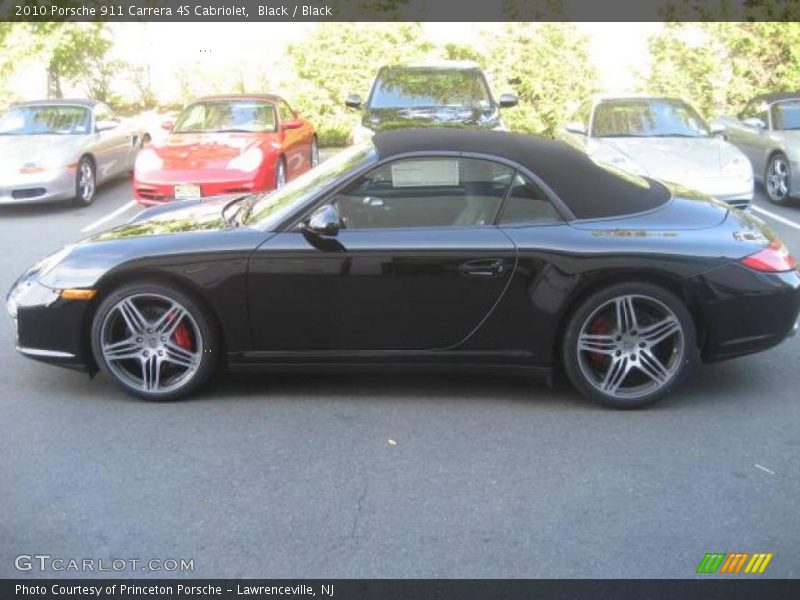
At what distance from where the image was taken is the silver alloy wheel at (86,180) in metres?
11.3

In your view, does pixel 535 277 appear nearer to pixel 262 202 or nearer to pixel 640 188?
pixel 640 188

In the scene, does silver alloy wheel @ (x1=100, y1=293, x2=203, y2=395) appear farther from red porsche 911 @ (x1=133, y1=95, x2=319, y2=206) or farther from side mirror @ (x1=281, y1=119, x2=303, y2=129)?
side mirror @ (x1=281, y1=119, x2=303, y2=129)

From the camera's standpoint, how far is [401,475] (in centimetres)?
388

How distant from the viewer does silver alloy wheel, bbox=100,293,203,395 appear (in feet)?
15.2

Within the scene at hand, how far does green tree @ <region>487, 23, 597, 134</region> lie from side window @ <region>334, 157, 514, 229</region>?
1199 centimetres

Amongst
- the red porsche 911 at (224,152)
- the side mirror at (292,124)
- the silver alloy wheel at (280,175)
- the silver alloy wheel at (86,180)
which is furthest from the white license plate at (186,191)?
the silver alloy wheel at (86,180)

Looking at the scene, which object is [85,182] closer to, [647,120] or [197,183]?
[197,183]

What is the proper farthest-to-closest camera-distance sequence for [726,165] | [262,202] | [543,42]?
[543,42] < [726,165] < [262,202]

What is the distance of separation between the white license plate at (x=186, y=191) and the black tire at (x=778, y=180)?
→ 22.3ft

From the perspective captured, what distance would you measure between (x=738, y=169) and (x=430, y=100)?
3.43m

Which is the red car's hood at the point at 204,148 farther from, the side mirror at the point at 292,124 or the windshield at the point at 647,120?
the windshield at the point at 647,120

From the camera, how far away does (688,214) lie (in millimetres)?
4848
